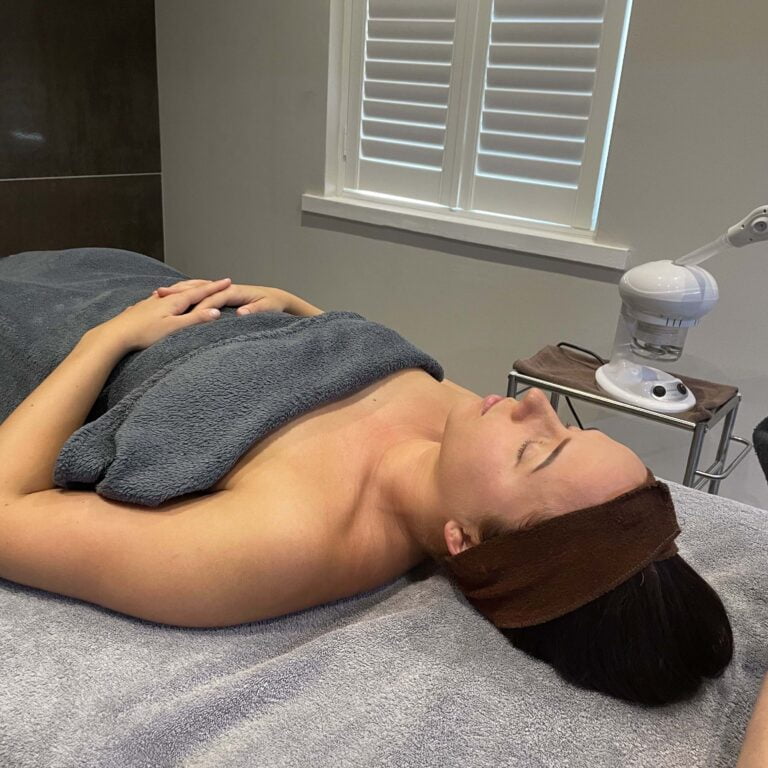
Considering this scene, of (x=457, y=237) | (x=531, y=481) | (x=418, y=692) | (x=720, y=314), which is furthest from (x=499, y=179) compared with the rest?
(x=418, y=692)

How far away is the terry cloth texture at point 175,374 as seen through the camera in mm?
925

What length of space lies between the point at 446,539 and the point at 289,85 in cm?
193

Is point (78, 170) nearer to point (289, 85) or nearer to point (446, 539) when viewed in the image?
point (289, 85)

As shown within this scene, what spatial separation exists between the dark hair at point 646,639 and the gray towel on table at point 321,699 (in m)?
0.02

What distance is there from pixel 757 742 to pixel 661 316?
1.04 metres

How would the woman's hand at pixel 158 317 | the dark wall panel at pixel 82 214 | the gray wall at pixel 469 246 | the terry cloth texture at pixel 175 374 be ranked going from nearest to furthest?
the terry cloth texture at pixel 175 374, the woman's hand at pixel 158 317, the gray wall at pixel 469 246, the dark wall panel at pixel 82 214

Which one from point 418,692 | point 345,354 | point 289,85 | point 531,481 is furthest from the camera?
point 289,85

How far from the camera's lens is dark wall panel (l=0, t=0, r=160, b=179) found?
229cm

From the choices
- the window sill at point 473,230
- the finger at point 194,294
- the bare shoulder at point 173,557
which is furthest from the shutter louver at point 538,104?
the bare shoulder at point 173,557

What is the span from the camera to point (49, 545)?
0.85 m

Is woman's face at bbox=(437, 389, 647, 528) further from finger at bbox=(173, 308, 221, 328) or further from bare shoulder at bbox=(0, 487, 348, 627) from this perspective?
finger at bbox=(173, 308, 221, 328)

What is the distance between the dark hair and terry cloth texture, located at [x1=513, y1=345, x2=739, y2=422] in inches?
30.9

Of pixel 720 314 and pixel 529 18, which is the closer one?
pixel 720 314

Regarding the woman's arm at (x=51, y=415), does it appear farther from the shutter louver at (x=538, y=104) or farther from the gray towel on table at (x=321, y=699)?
the shutter louver at (x=538, y=104)
